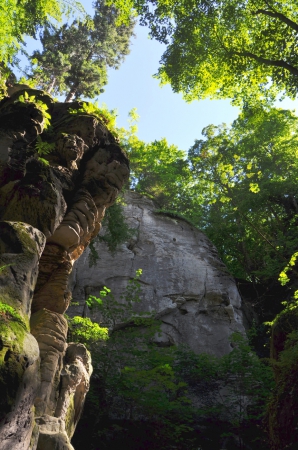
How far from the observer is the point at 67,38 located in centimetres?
2292

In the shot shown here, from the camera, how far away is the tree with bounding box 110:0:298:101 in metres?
10.9

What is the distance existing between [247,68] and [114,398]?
11122 millimetres

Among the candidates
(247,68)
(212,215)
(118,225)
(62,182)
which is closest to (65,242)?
(62,182)

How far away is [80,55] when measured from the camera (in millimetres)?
22891

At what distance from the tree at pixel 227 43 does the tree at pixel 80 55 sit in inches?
379

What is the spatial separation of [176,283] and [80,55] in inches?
602

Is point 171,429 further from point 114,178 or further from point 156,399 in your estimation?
point 114,178

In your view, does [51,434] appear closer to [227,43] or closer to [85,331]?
[85,331]

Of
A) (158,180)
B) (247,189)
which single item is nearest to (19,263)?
(247,189)

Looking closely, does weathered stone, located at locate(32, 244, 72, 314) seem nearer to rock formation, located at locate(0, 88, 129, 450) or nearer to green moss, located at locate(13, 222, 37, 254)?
rock formation, located at locate(0, 88, 129, 450)

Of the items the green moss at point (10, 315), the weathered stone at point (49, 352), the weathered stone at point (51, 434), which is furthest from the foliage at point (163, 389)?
the green moss at point (10, 315)

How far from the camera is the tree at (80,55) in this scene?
21242 millimetres

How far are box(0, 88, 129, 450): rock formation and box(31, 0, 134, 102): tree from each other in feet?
41.2

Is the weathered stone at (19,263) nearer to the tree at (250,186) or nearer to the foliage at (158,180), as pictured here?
the tree at (250,186)
